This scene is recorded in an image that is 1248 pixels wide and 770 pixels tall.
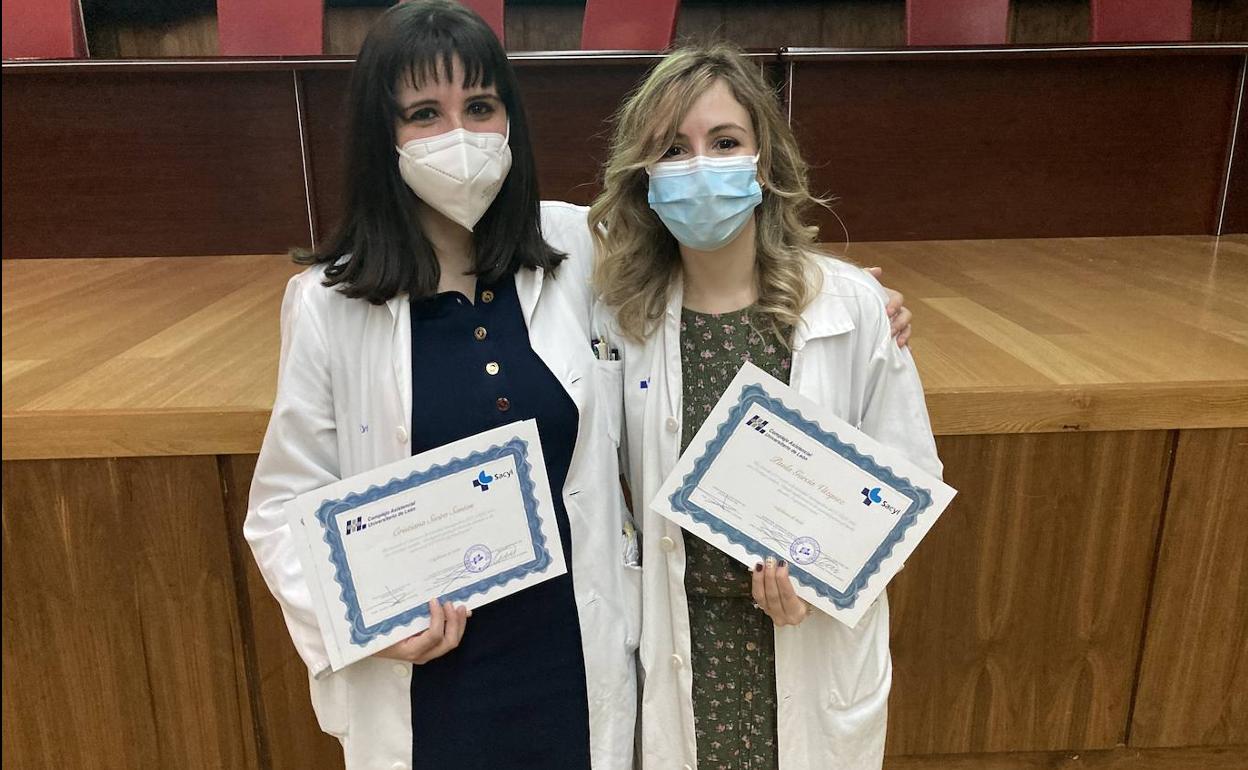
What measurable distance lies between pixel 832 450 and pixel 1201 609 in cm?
94

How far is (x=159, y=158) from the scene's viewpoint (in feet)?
8.25

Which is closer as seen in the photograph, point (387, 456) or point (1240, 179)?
point (387, 456)

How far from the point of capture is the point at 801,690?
108 cm

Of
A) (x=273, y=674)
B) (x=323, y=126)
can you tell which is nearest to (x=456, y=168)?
(x=273, y=674)

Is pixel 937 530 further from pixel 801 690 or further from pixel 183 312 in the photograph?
pixel 183 312

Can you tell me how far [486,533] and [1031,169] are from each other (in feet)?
7.90

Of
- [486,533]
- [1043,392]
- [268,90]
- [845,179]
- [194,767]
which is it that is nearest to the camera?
[486,533]

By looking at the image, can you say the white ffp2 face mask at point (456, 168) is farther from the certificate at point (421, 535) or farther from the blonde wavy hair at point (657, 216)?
the certificate at point (421, 535)

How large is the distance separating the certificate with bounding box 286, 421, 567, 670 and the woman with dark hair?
4 centimetres

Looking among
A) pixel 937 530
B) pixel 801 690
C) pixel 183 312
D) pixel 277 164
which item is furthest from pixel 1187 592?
pixel 277 164

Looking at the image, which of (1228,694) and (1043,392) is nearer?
(1043,392)

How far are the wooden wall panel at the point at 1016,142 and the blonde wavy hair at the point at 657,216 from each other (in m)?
1.64

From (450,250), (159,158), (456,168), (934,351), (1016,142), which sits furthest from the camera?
(1016,142)

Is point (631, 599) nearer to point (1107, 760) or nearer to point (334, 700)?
point (334, 700)
